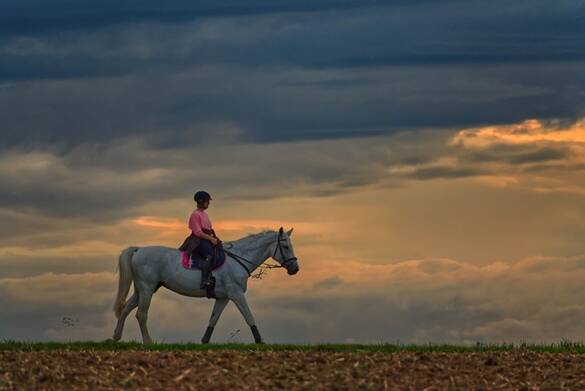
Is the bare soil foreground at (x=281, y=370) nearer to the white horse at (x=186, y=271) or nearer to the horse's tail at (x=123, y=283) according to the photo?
the white horse at (x=186, y=271)

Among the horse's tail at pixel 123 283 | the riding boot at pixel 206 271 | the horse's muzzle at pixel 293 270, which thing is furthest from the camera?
the horse's tail at pixel 123 283

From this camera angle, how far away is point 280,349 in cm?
2417

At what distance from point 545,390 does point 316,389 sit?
3.64 metres

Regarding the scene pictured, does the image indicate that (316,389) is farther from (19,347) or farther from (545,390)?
(19,347)

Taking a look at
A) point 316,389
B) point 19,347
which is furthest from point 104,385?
point 19,347

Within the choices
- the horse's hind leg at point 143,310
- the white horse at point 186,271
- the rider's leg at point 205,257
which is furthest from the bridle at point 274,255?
the horse's hind leg at point 143,310

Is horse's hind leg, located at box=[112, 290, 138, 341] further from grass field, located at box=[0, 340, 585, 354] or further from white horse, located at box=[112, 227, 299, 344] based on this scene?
grass field, located at box=[0, 340, 585, 354]

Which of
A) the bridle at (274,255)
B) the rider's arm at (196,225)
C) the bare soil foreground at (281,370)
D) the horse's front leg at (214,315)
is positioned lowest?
the bare soil foreground at (281,370)

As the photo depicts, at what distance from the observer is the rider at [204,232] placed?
27.9 meters

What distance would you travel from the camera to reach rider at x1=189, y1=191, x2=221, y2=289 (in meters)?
27.9

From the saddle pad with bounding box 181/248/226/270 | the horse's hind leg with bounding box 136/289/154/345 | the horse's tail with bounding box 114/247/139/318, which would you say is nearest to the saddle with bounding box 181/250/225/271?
the saddle pad with bounding box 181/248/226/270

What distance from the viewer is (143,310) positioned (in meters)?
28.7

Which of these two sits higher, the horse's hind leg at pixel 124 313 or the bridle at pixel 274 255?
the bridle at pixel 274 255

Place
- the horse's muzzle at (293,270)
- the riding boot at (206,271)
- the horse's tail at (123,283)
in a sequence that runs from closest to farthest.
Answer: the riding boot at (206,271)
the horse's muzzle at (293,270)
the horse's tail at (123,283)
